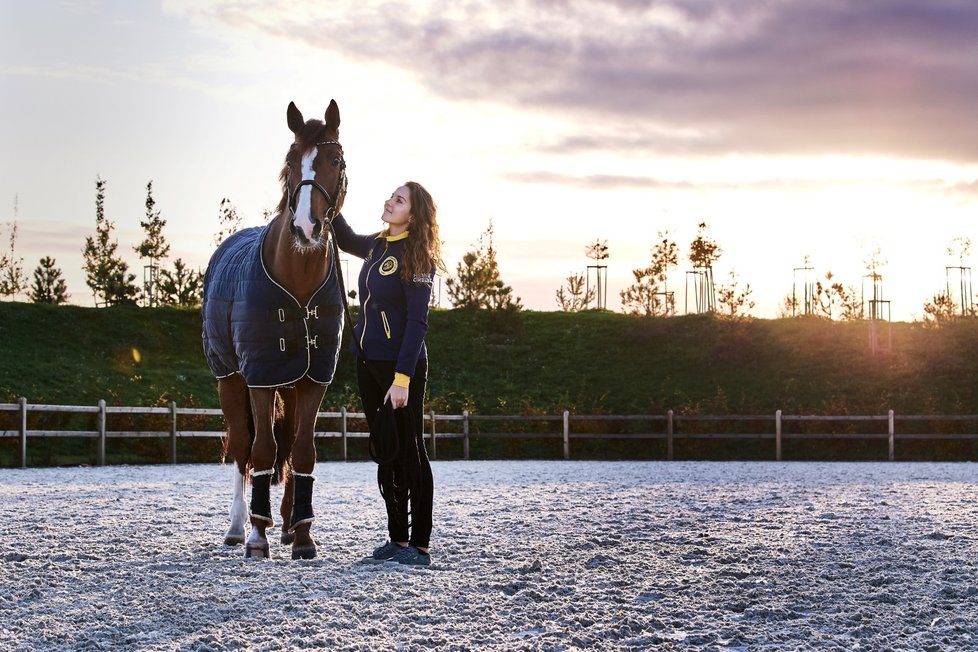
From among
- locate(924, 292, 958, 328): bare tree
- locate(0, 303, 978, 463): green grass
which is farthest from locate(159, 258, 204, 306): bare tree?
locate(924, 292, 958, 328): bare tree

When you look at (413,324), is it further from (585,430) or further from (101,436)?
(585,430)

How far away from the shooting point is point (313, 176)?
577 centimetres

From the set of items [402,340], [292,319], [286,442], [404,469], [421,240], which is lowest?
[404,469]

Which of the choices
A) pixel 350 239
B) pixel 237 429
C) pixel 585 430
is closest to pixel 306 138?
pixel 350 239

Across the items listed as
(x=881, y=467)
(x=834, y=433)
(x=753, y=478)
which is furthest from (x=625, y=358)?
(x=753, y=478)

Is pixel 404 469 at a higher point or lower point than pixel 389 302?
lower

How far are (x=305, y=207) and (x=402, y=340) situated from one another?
0.89 m

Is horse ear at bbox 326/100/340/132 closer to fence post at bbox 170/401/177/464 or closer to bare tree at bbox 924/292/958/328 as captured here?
fence post at bbox 170/401/177/464

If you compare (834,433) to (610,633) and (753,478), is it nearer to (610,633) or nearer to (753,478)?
(753,478)

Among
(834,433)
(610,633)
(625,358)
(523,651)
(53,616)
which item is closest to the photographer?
(523,651)

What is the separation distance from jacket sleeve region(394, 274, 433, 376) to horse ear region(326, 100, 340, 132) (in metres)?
0.97

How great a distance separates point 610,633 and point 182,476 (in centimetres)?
1210

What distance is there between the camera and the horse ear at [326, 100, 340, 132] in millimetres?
5941

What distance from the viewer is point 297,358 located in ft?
20.1
